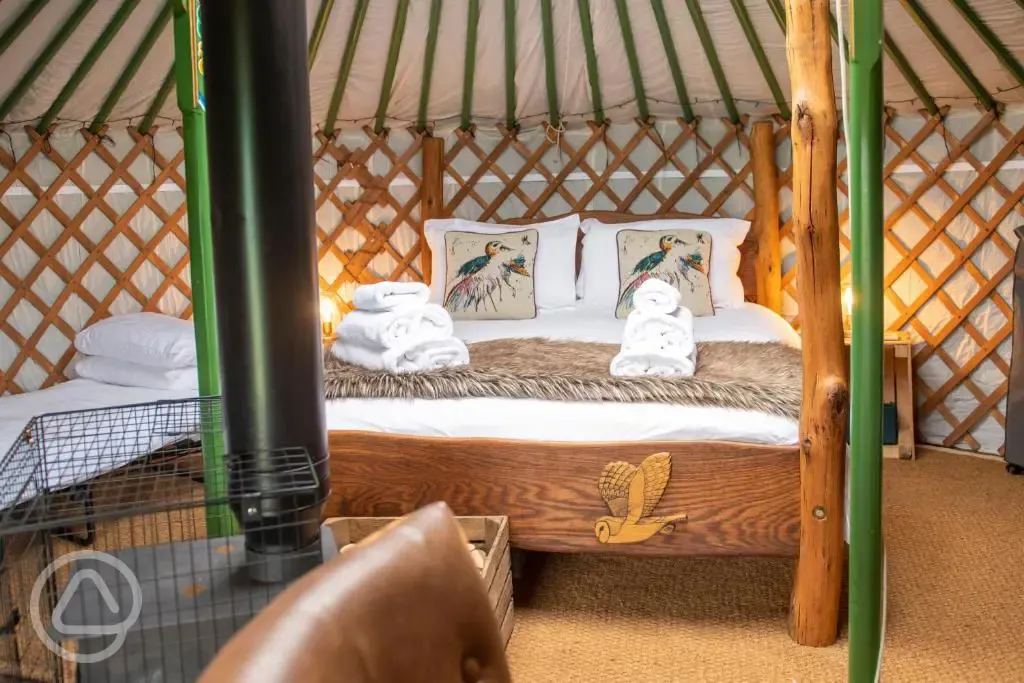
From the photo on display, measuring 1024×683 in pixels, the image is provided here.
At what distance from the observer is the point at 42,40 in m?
2.94

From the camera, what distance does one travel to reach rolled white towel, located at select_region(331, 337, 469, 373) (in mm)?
2193

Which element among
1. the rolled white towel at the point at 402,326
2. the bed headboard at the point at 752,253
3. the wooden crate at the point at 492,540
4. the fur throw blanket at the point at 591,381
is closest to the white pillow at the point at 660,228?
the bed headboard at the point at 752,253

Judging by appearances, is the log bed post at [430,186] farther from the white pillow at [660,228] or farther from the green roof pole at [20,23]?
the green roof pole at [20,23]

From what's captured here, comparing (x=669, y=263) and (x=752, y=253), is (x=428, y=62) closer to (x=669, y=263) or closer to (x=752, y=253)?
(x=669, y=263)

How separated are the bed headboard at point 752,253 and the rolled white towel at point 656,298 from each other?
136 centimetres

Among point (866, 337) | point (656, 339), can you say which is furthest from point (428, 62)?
point (866, 337)

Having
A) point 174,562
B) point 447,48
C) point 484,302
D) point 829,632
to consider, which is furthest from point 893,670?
point 447,48

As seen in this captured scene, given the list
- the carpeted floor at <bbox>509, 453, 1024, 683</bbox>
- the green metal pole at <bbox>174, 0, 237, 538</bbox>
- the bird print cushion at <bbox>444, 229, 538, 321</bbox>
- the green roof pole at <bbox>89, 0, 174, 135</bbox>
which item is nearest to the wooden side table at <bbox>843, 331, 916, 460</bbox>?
the carpeted floor at <bbox>509, 453, 1024, 683</bbox>

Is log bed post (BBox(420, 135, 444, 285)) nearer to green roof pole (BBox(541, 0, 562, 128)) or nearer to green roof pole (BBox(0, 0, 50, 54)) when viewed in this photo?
green roof pole (BBox(541, 0, 562, 128))

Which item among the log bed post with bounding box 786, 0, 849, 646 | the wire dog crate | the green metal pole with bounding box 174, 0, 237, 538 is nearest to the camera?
the wire dog crate

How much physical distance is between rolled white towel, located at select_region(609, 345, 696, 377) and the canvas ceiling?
1528mm

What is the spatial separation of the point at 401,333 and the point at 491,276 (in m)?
1.11

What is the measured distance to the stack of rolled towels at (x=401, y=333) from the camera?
2.21 meters

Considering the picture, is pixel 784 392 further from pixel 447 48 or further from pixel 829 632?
pixel 447 48
